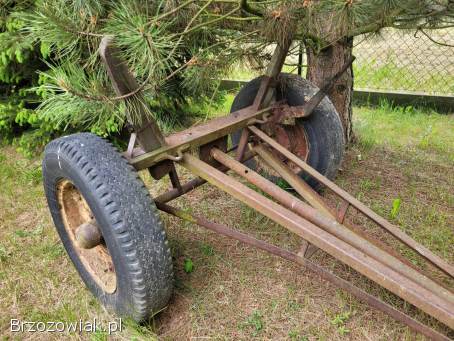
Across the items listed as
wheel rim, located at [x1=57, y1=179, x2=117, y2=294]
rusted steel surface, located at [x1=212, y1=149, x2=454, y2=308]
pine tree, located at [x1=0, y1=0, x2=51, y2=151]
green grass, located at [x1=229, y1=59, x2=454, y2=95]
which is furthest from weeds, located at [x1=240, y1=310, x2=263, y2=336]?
green grass, located at [x1=229, y1=59, x2=454, y2=95]

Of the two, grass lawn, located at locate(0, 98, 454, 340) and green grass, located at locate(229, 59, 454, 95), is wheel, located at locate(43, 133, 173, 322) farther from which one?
green grass, located at locate(229, 59, 454, 95)

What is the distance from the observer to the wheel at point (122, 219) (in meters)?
1.58

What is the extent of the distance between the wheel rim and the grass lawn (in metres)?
0.15

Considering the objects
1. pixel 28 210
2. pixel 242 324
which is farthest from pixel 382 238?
pixel 28 210

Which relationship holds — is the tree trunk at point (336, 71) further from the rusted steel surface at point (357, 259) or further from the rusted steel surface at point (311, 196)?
the rusted steel surface at point (357, 259)

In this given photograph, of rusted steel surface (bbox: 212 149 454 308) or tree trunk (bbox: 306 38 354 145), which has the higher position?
tree trunk (bbox: 306 38 354 145)

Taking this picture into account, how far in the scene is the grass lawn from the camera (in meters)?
1.82

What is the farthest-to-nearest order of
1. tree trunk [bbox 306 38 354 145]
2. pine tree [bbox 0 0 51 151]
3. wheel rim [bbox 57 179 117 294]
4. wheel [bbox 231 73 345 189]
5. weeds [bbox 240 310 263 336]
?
tree trunk [bbox 306 38 354 145]
pine tree [bbox 0 0 51 151]
wheel [bbox 231 73 345 189]
wheel rim [bbox 57 179 117 294]
weeds [bbox 240 310 263 336]

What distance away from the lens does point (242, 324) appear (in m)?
1.84

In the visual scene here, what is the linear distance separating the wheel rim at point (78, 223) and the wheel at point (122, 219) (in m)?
0.12

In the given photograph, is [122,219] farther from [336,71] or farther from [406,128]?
[406,128]

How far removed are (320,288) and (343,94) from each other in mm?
1689

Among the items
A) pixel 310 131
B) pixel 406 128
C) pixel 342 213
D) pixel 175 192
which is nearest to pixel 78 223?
pixel 175 192

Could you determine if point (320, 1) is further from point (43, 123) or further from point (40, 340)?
point (43, 123)
